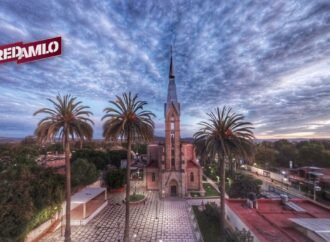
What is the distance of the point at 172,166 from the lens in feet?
139

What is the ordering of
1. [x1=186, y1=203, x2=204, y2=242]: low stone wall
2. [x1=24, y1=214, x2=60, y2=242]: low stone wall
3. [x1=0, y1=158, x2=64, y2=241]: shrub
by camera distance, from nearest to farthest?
[x1=0, y1=158, x2=64, y2=241]: shrub
[x1=24, y1=214, x2=60, y2=242]: low stone wall
[x1=186, y1=203, x2=204, y2=242]: low stone wall

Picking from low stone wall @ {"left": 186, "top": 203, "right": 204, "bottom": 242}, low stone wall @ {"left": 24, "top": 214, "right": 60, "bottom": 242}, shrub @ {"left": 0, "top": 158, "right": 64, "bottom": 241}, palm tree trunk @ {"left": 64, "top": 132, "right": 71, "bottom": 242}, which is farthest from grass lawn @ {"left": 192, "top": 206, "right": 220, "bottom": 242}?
low stone wall @ {"left": 24, "top": 214, "right": 60, "bottom": 242}

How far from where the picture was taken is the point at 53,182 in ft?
83.4

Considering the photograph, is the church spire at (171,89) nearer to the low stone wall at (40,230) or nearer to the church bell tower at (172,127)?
the church bell tower at (172,127)

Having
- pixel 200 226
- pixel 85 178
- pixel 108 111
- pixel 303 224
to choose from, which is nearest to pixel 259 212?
pixel 303 224

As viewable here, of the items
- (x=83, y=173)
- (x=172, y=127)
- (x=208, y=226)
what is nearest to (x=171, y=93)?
(x=172, y=127)

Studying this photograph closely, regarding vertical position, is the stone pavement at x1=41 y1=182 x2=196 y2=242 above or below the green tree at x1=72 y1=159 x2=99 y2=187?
below

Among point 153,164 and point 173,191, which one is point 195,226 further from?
point 153,164

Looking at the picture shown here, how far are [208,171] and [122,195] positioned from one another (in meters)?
31.3

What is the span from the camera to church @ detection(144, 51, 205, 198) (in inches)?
1610

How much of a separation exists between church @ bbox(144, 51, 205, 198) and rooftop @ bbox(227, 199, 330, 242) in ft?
49.6

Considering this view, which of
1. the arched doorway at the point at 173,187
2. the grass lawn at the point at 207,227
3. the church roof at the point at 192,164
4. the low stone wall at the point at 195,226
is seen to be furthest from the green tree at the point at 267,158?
the grass lawn at the point at 207,227

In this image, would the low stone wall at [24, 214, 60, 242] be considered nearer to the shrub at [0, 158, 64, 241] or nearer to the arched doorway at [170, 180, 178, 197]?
the shrub at [0, 158, 64, 241]

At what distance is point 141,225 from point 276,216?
16493mm
